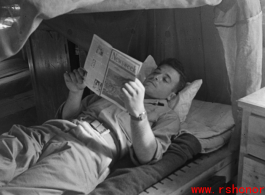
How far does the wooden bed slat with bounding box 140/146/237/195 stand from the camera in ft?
3.81

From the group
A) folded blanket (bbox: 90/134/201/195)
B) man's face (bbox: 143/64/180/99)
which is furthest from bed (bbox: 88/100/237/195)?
man's face (bbox: 143/64/180/99)

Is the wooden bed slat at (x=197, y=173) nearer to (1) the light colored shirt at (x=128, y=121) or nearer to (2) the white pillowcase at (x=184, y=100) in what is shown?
(1) the light colored shirt at (x=128, y=121)

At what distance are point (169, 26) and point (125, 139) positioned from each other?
83 centimetres

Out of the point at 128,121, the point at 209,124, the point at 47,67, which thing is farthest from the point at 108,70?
the point at 47,67

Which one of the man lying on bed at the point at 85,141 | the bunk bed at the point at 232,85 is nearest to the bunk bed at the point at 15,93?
the man lying on bed at the point at 85,141

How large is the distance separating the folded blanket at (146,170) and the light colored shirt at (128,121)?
4 centimetres

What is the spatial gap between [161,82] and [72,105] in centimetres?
46

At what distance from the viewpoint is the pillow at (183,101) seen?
1616mm

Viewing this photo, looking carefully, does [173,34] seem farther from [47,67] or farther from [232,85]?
[47,67]

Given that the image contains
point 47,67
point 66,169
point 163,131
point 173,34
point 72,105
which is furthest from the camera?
point 47,67

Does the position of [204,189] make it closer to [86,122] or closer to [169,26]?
[86,122]

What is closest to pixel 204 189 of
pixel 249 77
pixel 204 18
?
pixel 249 77

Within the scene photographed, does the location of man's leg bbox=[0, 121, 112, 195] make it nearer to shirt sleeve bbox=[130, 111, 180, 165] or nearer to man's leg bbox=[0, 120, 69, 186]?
man's leg bbox=[0, 120, 69, 186]

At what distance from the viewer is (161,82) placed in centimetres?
149
